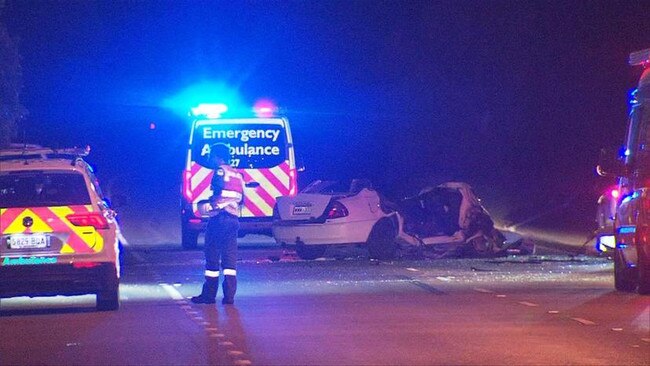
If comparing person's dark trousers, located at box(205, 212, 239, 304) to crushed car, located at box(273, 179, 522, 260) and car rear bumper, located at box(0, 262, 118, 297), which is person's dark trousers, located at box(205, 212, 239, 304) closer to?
car rear bumper, located at box(0, 262, 118, 297)

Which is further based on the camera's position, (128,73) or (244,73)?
(128,73)

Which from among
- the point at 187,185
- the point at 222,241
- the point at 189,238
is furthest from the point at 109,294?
the point at 189,238

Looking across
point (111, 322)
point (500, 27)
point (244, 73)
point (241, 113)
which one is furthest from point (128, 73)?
point (111, 322)

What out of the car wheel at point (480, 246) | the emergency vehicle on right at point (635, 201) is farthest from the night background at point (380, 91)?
the car wheel at point (480, 246)

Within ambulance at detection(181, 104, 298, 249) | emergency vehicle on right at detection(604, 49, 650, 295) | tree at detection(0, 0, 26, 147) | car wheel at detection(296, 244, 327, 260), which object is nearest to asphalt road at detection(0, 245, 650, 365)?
emergency vehicle on right at detection(604, 49, 650, 295)

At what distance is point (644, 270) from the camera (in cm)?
1552

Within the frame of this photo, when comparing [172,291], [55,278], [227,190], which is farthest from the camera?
[172,291]

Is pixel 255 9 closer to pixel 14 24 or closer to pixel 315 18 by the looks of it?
pixel 315 18

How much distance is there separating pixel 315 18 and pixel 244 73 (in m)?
10.4

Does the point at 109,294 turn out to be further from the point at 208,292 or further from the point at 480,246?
the point at 480,246

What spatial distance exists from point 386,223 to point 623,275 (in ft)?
20.9

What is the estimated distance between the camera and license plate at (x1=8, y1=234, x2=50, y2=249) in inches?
567

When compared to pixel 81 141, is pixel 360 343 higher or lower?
lower

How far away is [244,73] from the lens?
211 feet
